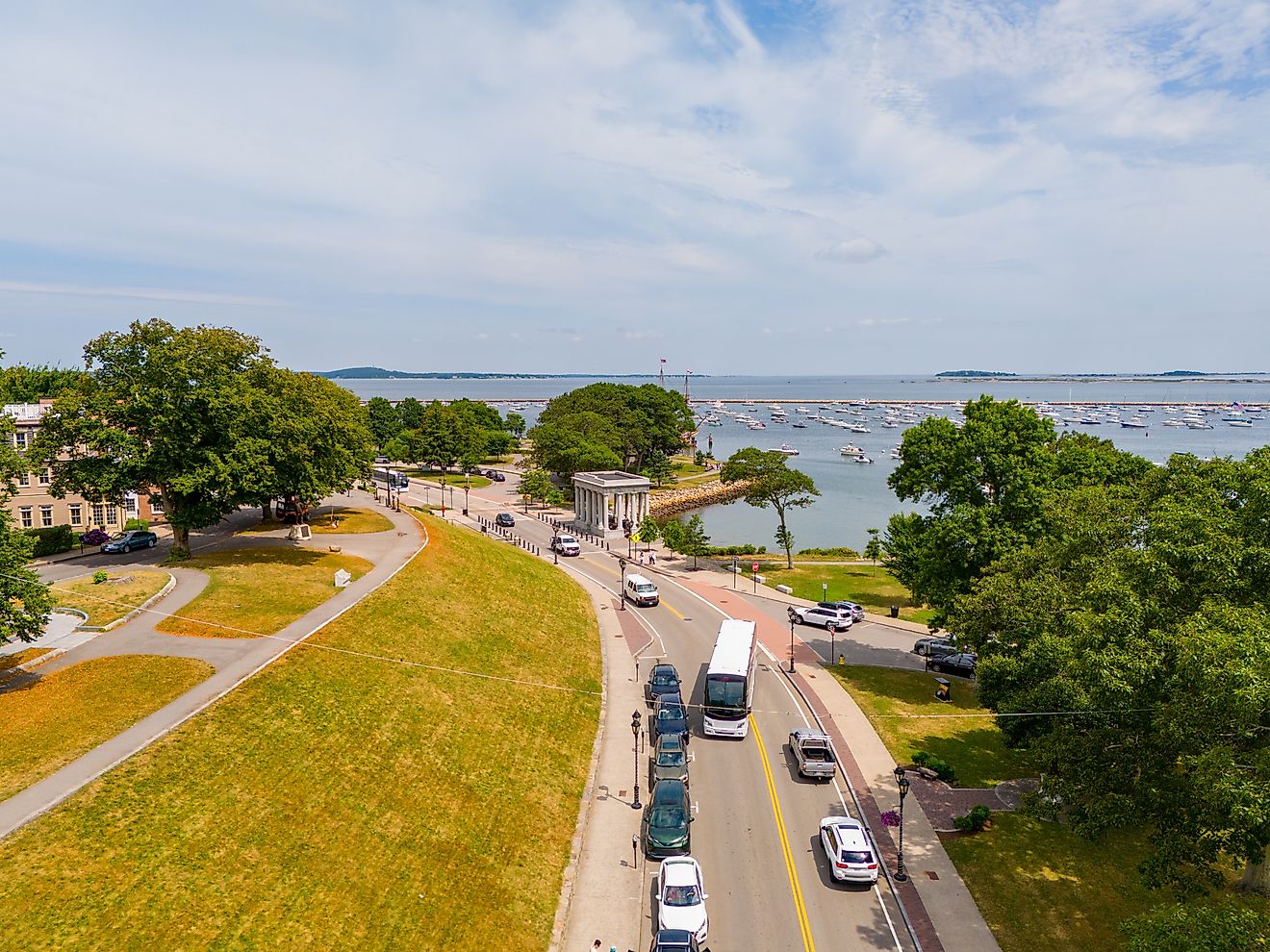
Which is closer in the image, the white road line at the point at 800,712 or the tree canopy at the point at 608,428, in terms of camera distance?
the white road line at the point at 800,712

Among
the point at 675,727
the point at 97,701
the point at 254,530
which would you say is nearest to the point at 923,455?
the point at 675,727

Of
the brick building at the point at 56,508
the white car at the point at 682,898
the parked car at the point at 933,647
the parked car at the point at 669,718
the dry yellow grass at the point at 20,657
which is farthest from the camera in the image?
the brick building at the point at 56,508

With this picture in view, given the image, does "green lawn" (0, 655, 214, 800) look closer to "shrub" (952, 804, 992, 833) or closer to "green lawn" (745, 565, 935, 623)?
"shrub" (952, 804, 992, 833)

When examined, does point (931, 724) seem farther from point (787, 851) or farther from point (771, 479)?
point (771, 479)

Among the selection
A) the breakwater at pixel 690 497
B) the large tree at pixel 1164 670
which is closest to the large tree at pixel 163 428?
the large tree at pixel 1164 670

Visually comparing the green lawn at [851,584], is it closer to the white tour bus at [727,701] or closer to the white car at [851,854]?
the white tour bus at [727,701]

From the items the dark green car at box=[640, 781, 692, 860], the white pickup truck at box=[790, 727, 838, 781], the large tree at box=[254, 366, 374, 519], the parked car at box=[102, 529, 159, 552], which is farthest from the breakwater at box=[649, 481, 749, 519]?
the dark green car at box=[640, 781, 692, 860]

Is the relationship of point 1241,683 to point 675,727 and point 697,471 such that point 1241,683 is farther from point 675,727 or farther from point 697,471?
point 697,471
